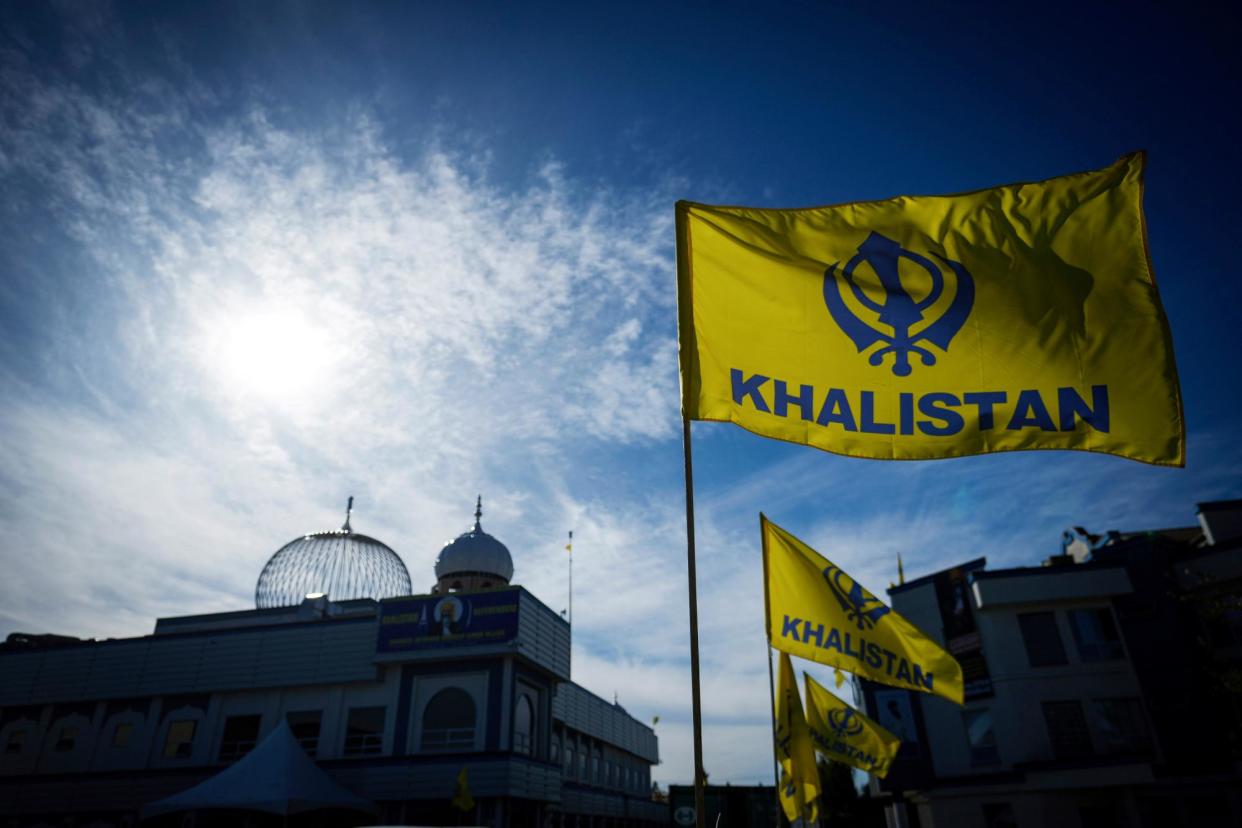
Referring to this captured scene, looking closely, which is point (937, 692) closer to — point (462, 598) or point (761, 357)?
point (761, 357)

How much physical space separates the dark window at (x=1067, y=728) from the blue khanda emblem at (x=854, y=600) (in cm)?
2138

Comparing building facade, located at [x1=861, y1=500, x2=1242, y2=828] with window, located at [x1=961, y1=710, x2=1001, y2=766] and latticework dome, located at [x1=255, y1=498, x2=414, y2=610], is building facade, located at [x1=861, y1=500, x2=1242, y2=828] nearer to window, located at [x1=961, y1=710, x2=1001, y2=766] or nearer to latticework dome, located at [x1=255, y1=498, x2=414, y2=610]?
window, located at [x1=961, y1=710, x2=1001, y2=766]

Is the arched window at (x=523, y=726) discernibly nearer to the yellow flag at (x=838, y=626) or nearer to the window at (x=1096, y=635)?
the yellow flag at (x=838, y=626)

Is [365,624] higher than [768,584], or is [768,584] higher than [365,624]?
[365,624]

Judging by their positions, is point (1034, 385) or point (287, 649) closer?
point (1034, 385)

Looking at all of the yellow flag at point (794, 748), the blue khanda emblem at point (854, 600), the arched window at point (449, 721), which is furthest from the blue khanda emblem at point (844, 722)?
the arched window at point (449, 721)

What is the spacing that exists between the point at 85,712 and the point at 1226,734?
161 ft

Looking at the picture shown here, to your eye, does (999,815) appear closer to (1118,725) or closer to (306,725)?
(1118,725)

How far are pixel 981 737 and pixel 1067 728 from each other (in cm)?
337

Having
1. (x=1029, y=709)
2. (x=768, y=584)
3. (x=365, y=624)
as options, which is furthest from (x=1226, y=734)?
(x=365, y=624)

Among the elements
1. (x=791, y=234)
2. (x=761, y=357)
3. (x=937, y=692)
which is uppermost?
(x=791, y=234)

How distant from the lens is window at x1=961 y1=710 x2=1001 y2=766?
30.2 metres

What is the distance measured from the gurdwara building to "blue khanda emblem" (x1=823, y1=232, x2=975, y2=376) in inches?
925

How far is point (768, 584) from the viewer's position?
42.5 ft
